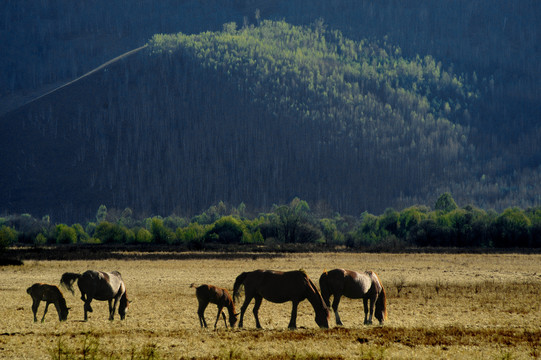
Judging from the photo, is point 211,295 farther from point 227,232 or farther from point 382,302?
point 227,232

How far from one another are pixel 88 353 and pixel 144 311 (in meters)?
10.4

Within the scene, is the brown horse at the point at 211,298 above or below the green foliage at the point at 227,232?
below

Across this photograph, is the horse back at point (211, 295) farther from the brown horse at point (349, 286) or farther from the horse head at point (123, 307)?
the horse head at point (123, 307)

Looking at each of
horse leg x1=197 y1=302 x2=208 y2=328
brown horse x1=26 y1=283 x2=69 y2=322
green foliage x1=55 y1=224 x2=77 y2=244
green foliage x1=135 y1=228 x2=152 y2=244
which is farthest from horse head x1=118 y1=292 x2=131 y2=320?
green foliage x1=55 y1=224 x2=77 y2=244

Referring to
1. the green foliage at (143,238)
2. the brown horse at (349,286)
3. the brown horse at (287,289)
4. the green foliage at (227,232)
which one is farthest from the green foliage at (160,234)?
the brown horse at (287,289)

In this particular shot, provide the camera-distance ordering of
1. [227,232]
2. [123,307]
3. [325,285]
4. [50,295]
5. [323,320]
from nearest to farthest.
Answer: [323,320], [325,285], [50,295], [123,307], [227,232]

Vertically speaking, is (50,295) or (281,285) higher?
(281,285)

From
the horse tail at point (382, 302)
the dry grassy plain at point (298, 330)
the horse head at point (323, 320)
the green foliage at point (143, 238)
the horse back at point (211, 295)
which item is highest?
the green foliage at point (143, 238)

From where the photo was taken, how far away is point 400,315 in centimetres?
2702

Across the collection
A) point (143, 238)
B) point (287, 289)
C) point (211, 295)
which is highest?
point (143, 238)

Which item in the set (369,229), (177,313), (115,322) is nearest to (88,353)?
(115,322)

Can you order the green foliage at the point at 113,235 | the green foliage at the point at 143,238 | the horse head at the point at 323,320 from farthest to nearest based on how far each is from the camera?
1. the green foliage at the point at 113,235
2. the green foliage at the point at 143,238
3. the horse head at the point at 323,320

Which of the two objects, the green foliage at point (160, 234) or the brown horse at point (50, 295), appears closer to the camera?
the brown horse at point (50, 295)

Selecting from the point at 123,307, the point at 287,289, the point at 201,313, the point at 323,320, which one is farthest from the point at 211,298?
the point at 123,307
